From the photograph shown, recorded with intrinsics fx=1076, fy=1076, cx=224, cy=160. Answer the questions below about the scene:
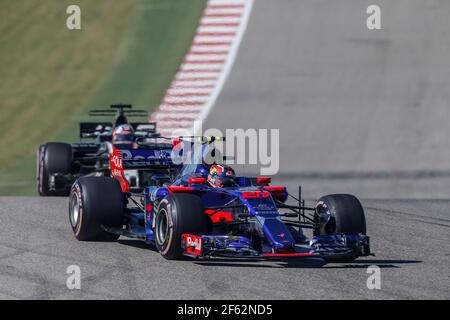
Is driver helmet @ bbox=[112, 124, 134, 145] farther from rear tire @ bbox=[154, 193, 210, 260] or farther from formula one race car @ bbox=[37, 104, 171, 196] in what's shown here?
rear tire @ bbox=[154, 193, 210, 260]

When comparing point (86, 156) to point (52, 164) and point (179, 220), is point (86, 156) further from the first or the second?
point (179, 220)

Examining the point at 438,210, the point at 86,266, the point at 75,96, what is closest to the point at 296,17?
the point at 75,96

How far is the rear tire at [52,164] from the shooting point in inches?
781

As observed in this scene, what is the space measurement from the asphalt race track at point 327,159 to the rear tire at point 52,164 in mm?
617

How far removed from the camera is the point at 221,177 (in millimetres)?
13438

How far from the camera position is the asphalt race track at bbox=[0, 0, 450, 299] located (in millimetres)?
11352

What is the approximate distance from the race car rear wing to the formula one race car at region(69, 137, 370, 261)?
6452mm

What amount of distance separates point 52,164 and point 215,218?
7.43m

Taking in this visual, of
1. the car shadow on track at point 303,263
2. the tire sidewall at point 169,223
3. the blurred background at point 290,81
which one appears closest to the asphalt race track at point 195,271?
the car shadow on track at point 303,263

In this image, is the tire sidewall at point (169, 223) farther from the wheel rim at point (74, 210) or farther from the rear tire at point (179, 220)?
the wheel rim at point (74, 210)

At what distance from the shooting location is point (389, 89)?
75.0 ft

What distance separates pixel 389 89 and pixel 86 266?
12024 mm

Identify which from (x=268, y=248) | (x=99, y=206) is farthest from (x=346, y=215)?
(x=99, y=206)

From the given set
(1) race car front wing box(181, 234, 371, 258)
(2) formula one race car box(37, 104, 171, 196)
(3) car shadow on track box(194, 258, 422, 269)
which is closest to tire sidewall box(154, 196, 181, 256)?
(1) race car front wing box(181, 234, 371, 258)
